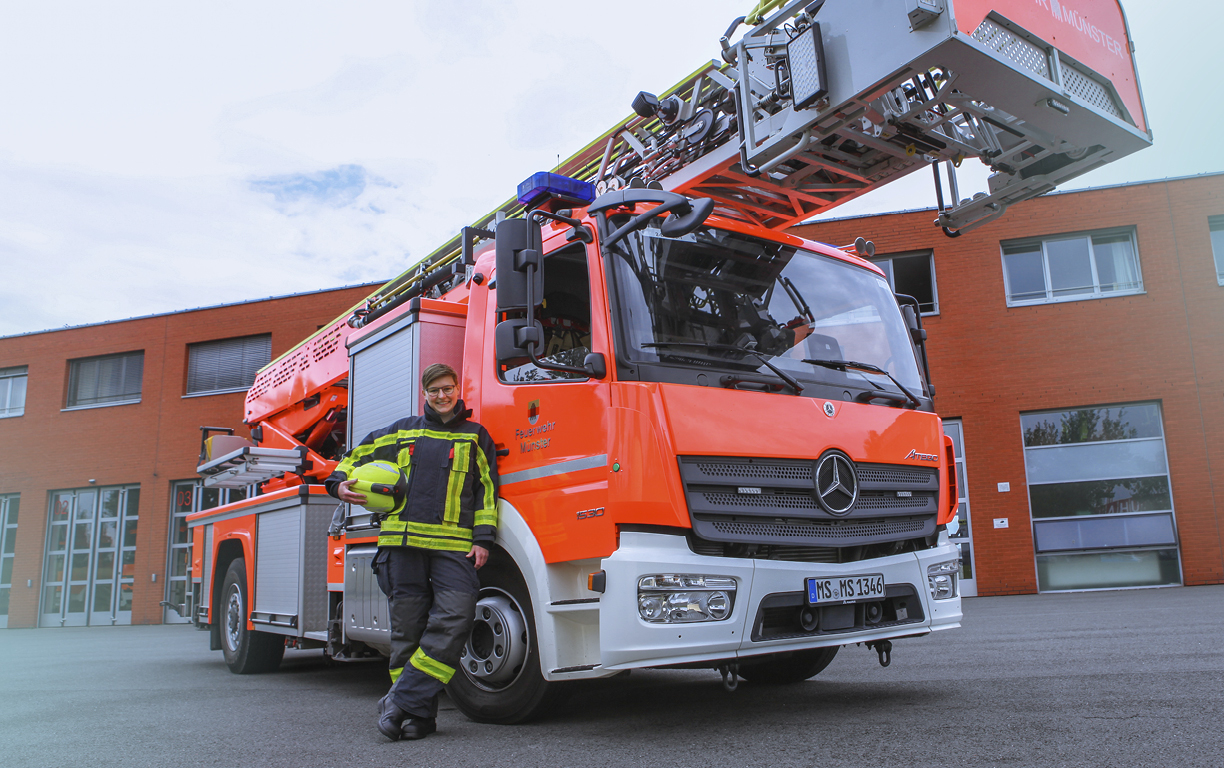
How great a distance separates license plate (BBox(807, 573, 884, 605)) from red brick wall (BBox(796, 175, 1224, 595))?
44.0ft

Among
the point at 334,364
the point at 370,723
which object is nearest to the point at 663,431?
the point at 370,723

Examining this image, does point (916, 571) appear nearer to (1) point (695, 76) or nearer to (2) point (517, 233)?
(2) point (517, 233)

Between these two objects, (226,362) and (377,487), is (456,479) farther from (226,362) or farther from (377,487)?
(226,362)

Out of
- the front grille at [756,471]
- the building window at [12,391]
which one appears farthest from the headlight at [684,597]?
the building window at [12,391]

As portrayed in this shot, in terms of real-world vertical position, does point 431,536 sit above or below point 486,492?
below

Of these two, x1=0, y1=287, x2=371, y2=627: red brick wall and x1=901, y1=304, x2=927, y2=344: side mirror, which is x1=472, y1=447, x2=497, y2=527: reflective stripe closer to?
x1=901, y1=304, x2=927, y2=344: side mirror

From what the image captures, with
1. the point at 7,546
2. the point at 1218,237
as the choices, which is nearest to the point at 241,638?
the point at 1218,237

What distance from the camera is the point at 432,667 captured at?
13.3 ft

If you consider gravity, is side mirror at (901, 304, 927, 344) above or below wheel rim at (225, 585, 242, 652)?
above

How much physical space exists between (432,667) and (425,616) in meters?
0.30

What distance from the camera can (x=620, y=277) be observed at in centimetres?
402

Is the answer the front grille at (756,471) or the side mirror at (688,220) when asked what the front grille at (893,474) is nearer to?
the front grille at (756,471)

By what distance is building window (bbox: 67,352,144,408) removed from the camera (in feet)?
75.3

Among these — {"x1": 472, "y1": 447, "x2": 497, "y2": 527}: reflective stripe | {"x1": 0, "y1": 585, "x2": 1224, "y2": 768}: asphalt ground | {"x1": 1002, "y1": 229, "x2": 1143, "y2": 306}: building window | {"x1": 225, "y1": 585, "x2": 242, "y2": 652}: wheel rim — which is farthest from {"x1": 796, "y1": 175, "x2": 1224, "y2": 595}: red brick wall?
{"x1": 472, "y1": 447, "x2": 497, "y2": 527}: reflective stripe
